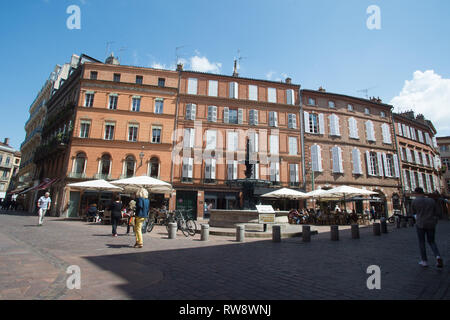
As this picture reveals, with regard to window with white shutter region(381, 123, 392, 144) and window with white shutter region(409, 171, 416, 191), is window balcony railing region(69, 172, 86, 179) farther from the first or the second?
window with white shutter region(409, 171, 416, 191)

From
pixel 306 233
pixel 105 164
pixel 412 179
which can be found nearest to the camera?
pixel 306 233

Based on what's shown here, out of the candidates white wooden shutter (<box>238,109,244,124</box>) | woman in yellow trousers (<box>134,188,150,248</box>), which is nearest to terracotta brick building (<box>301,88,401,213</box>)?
white wooden shutter (<box>238,109,244,124</box>)

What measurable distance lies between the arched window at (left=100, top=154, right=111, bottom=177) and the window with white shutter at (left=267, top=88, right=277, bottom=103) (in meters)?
17.6

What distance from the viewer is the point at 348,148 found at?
26.6 meters

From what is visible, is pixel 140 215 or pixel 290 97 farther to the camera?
pixel 290 97

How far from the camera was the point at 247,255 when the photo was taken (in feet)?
19.9

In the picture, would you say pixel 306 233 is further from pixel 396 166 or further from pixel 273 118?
pixel 396 166

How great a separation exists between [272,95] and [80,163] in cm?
2070

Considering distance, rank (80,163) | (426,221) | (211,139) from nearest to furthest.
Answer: (426,221), (80,163), (211,139)

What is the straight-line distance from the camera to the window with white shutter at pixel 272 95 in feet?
86.9

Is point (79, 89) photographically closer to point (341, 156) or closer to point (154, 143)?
point (154, 143)

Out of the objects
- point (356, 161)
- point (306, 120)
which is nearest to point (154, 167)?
point (306, 120)
